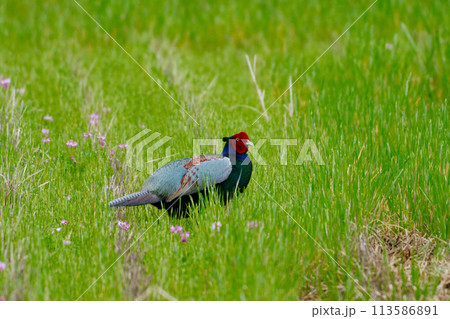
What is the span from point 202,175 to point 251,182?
0.59 metres

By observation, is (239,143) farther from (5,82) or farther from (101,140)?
(5,82)

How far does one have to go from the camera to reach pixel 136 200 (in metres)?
3.13

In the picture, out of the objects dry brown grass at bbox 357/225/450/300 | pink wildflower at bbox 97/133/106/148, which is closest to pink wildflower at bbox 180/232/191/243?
dry brown grass at bbox 357/225/450/300

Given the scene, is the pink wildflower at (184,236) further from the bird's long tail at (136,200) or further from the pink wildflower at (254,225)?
the pink wildflower at (254,225)

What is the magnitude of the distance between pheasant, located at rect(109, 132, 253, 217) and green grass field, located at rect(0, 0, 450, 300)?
0.13 meters

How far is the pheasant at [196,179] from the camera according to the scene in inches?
123

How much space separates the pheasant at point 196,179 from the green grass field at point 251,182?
0.44 feet

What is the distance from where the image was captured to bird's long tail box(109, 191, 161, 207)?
3.10 meters

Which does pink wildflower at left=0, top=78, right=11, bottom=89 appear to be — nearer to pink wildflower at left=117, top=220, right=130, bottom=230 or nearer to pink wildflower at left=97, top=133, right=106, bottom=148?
pink wildflower at left=97, top=133, right=106, bottom=148

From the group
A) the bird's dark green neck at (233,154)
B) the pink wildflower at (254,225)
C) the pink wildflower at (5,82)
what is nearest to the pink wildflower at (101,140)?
the bird's dark green neck at (233,154)

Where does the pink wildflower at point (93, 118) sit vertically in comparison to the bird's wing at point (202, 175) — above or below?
above

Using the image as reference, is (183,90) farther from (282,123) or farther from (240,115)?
(282,123)

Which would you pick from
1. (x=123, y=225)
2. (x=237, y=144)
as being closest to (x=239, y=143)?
(x=237, y=144)

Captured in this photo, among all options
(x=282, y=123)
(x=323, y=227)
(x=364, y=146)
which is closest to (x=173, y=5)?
(x=282, y=123)
